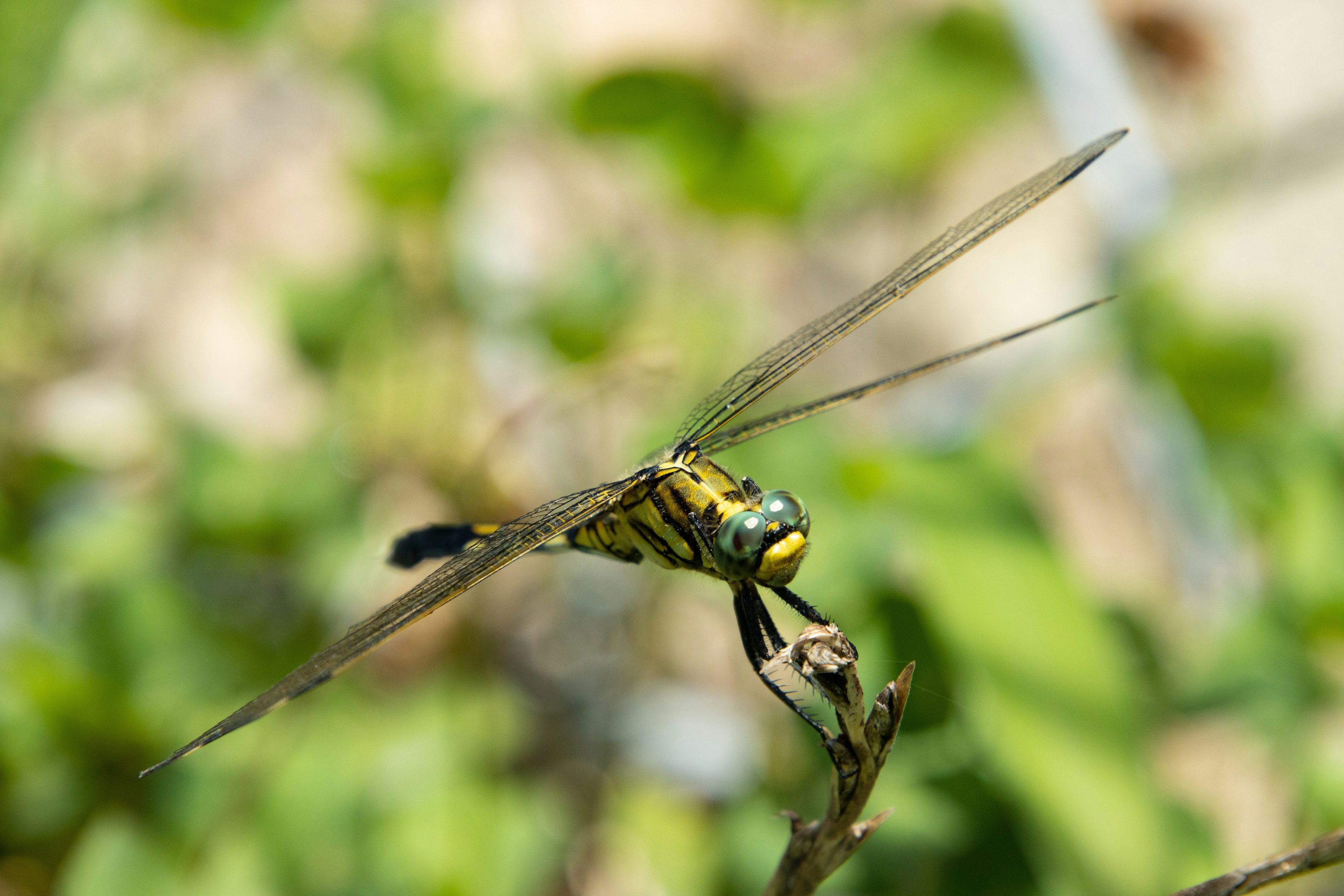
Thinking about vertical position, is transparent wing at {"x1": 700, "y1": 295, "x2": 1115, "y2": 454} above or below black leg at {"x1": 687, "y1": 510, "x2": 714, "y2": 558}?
above

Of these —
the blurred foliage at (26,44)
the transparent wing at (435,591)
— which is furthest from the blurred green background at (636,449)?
the transparent wing at (435,591)

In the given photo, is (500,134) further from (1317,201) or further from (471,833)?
(1317,201)

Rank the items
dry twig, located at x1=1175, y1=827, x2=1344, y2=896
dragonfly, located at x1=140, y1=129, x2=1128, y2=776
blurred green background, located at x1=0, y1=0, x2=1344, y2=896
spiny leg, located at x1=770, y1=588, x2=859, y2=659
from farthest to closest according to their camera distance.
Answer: blurred green background, located at x1=0, y1=0, x2=1344, y2=896 < spiny leg, located at x1=770, y1=588, x2=859, y2=659 < dragonfly, located at x1=140, y1=129, x2=1128, y2=776 < dry twig, located at x1=1175, y1=827, x2=1344, y2=896

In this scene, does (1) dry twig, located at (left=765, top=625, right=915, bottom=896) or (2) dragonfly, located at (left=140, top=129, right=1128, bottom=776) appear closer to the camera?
(1) dry twig, located at (left=765, top=625, right=915, bottom=896)

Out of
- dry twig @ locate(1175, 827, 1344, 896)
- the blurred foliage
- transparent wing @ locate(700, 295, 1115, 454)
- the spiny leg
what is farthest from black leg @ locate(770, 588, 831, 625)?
the blurred foliage

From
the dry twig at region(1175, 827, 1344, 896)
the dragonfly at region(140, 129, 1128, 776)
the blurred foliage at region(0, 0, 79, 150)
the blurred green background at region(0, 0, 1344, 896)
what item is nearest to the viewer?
the dry twig at region(1175, 827, 1344, 896)

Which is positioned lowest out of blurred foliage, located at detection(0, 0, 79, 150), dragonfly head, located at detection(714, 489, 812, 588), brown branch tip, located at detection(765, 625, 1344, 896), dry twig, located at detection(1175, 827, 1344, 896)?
dry twig, located at detection(1175, 827, 1344, 896)

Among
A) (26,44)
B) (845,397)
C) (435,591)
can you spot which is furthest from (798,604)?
(26,44)

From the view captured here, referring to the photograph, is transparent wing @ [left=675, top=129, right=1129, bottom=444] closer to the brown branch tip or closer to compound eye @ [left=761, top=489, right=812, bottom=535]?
compound eye @ [left=761, top=489, right=812, bottom=535]
